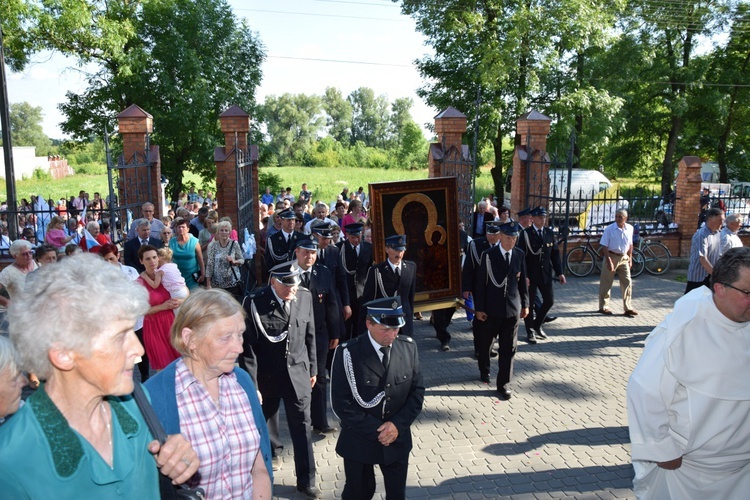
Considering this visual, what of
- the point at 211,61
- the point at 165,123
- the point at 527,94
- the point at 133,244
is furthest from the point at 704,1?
the point at 133,244

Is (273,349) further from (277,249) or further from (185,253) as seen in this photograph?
(277,249)

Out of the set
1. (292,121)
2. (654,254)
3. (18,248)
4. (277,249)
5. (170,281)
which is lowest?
(654,254)

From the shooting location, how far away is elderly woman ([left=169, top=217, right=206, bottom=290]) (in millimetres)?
8578

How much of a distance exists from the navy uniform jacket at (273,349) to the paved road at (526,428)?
0.89 m

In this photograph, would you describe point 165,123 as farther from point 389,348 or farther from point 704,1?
point 704,1

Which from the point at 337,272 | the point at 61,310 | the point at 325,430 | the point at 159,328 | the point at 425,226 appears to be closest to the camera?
the point at 61,310

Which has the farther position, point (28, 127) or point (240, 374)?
point (28, 127)

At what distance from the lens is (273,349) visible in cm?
506

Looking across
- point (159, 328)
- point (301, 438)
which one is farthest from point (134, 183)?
point (301, 438)

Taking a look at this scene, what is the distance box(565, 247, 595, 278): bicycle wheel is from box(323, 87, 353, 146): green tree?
81.8m

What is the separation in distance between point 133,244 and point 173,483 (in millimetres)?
6966

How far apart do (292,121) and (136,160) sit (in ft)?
261

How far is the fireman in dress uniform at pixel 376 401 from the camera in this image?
13.4 feet

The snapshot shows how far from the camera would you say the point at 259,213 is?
14188mm
